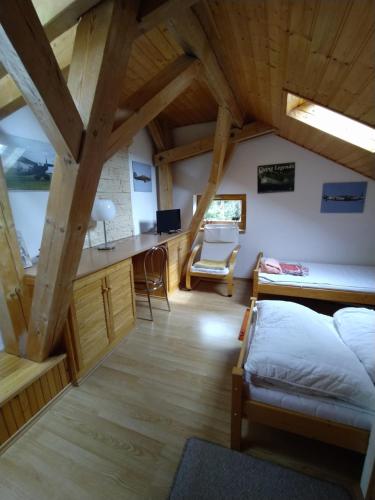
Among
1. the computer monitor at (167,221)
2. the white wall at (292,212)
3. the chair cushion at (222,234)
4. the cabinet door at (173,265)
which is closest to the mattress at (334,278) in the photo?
the white wall at (292,212)

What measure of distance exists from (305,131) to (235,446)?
3.09 meters

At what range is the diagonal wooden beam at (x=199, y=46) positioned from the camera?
1.49 m

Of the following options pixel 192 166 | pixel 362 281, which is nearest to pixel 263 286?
pixel 362 281

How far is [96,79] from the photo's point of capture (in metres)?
1.01

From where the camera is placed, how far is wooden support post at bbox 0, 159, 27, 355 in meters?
1.53

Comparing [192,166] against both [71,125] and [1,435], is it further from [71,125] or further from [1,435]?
[1,435]

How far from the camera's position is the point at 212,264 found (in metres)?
3.61

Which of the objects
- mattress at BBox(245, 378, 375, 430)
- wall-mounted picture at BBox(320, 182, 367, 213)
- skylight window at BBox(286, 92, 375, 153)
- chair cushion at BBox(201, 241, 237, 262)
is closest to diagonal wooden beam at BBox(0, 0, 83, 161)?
mattress at BBox(245, 378, 375, 430)

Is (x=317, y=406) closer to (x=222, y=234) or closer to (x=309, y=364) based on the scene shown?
(x=309, y=364)

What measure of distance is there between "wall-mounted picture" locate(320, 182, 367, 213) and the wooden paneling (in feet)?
12.5

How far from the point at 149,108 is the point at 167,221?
2.14m

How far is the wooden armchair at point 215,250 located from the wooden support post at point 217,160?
272 millimetres

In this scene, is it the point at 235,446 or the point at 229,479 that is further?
the point at 235,446

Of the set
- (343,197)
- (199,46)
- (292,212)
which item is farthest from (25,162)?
(343,197)
